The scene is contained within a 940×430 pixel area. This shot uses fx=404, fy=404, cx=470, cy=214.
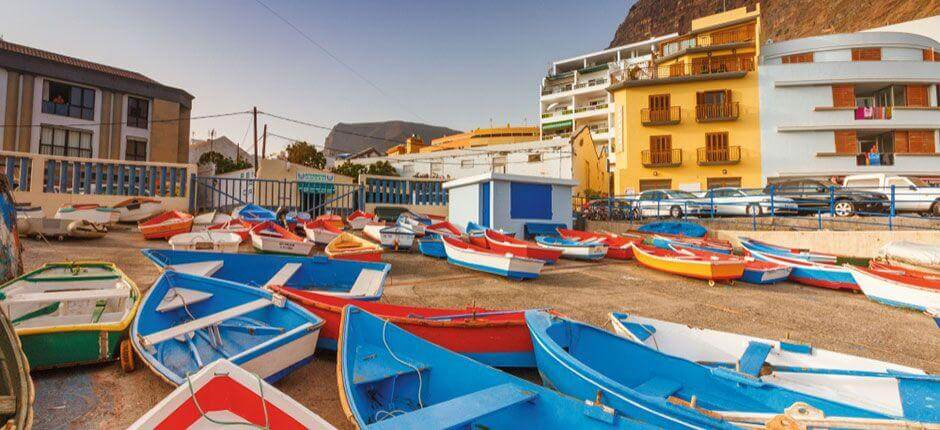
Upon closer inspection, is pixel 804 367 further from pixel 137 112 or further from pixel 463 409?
pixel 137 112

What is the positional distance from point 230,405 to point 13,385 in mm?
1162

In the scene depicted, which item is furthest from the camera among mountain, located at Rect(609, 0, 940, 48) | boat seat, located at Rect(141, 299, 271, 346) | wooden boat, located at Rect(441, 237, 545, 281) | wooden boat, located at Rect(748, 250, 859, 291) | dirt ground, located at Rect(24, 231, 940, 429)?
mountain, located at Rect(609, 0, 940, 48)

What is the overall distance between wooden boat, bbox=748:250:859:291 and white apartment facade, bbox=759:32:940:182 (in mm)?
21094

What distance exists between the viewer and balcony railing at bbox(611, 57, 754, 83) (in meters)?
28.4

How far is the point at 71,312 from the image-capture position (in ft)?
15.5

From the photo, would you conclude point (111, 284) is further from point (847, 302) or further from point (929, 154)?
point (929, 154)

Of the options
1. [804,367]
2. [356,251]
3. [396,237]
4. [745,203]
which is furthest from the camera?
[745,203]

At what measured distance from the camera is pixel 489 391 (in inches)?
95.3

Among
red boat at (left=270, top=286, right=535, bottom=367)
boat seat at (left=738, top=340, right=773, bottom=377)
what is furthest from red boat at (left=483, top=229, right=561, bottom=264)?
boat seat at (left=738, top=340, right=773, bottom=377)

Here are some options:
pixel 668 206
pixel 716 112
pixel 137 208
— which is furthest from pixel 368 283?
pixel 716 112

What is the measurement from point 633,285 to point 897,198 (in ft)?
47.9

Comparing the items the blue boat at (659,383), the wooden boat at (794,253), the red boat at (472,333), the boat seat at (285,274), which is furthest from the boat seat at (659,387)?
the wooden boat at (794,253)

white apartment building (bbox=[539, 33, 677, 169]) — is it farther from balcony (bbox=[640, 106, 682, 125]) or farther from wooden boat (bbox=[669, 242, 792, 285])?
wooden boat (bbox=[669, 242, 792, 285])

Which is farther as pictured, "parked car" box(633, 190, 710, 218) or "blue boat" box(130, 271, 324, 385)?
"parked car" box(633, 190, 710, 218)
